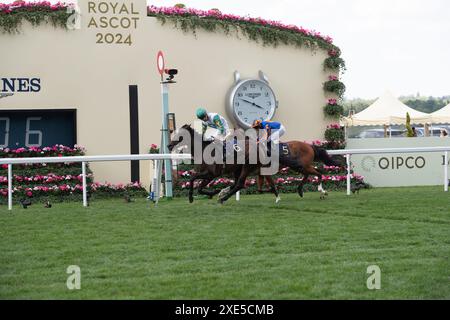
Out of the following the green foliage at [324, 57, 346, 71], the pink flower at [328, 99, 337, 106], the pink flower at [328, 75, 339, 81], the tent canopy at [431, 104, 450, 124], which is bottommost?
the pink flower at [328, 99, 337, 106]

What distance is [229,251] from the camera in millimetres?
8102

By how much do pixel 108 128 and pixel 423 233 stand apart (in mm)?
9157

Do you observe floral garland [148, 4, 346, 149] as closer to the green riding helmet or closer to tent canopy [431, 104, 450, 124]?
the green riding helmet

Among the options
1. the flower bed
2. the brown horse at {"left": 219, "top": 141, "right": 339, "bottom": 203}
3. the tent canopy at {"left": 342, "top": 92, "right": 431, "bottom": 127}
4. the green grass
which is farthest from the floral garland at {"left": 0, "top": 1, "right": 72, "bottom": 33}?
the tent canopy at {"left": 342, "top": 92, "right": 431, "bottom": 127}

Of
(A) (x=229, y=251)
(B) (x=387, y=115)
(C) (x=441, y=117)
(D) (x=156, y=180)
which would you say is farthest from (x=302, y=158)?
(C) (x=441, y=117)

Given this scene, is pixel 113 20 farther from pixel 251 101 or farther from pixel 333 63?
pixel 333 63

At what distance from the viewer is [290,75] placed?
60.7ft

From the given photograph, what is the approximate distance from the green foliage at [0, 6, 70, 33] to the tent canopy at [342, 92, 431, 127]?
15.5m

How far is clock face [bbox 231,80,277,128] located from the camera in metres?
17.7

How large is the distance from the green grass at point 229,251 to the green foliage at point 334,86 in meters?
6.43

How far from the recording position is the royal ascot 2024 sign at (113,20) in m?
16.7

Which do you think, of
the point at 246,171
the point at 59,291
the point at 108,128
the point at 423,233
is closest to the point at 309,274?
the point at 59,291

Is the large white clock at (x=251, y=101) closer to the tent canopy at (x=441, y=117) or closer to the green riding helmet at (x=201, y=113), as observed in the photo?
the green riding helmet at (x=201, y=113)
